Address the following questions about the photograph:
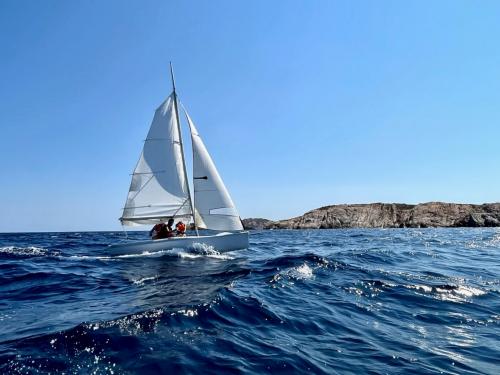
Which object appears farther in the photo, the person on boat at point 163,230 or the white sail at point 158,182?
the white sail at point 158,182

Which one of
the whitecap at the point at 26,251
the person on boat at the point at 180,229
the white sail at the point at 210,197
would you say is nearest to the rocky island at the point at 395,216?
the white sail at the point at 210,197

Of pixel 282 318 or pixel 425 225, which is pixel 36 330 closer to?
pixel 282 318

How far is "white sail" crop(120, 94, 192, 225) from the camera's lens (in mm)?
23812

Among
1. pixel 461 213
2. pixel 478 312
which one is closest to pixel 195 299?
pixel 478 312

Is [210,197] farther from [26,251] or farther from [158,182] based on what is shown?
[26,251]

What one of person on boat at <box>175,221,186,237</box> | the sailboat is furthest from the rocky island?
person on boat at <box>175,221,186,237</box>

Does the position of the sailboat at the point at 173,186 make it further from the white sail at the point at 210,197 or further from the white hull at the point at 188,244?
the white hull at the point at 188,244

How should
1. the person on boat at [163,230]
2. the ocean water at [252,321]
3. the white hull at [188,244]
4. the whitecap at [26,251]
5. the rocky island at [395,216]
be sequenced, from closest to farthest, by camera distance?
the ocean water at [252,321]
the white hull at [188,244]
the person on boat at [163,230]
the whitecap at [26,251]
the rocky island at [395,216]

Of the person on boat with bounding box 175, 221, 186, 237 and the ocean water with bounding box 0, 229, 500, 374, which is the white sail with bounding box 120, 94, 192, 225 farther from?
the ocean water with bounding box 0, 229, 500, 374

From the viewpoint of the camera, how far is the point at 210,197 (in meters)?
23.0

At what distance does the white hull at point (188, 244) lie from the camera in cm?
2109

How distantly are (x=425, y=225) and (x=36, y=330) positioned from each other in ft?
334

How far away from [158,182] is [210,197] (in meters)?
3.82

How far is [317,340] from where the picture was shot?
7305mm
